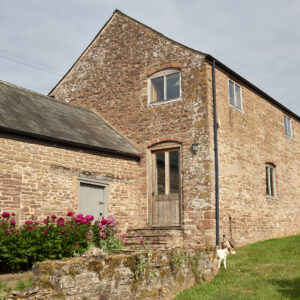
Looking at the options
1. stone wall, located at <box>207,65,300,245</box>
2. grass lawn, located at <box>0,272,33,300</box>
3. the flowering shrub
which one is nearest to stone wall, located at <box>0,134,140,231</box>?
the flowering shrub

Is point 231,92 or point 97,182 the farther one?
point 231,92

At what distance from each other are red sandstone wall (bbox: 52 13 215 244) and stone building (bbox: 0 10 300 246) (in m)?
0.04

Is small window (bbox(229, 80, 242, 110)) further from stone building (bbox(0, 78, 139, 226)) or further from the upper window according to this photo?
stone building (bbox(0, 78, 139, 226))

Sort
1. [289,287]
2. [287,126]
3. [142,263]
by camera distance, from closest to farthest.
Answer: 1. [142,263]
2. [289,287]
3. [287,126]

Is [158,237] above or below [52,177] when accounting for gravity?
below

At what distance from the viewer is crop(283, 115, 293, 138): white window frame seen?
1880 centimetres

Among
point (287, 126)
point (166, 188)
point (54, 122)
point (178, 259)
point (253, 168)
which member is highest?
point (287, 126)

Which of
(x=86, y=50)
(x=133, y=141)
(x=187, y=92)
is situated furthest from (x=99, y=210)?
(x=86, y=50)

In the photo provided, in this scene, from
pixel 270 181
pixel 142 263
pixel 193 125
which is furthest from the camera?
pixel 270 181

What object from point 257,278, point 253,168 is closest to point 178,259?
point 257,278

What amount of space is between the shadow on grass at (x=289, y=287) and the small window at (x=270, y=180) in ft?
28.1

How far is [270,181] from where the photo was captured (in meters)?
16.5

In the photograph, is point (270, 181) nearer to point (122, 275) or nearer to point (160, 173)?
point (160, 173)

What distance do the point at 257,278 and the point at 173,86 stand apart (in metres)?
7.80
